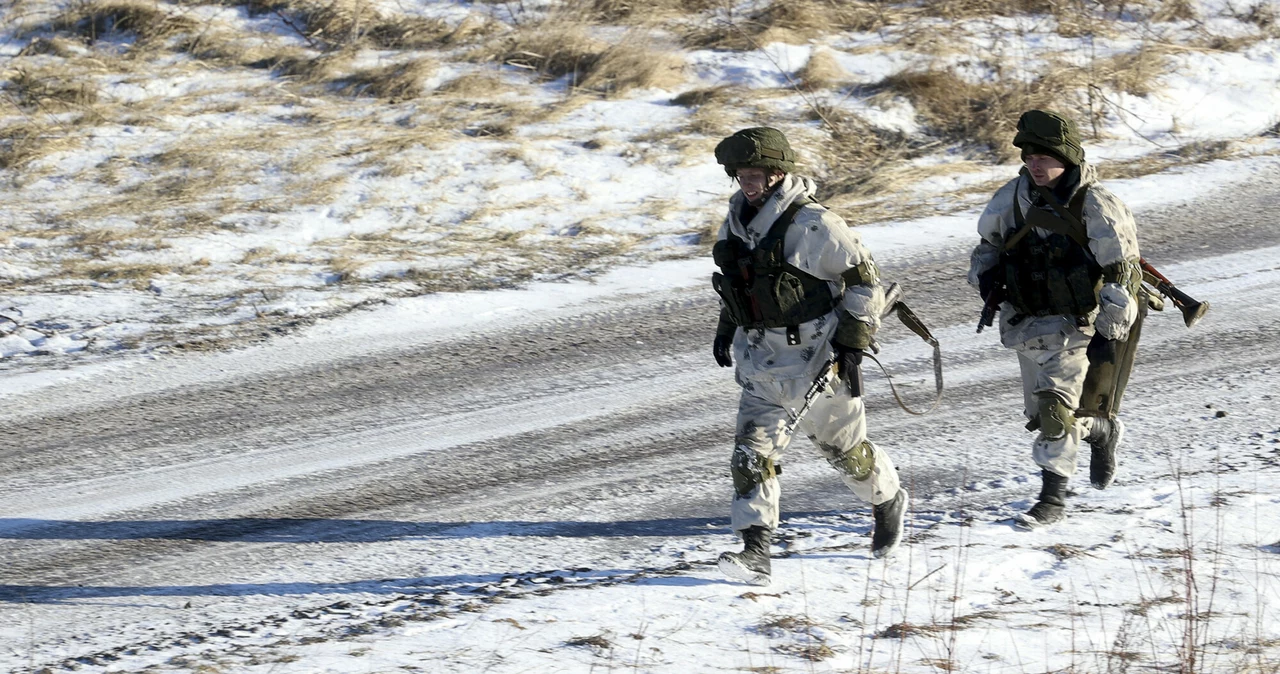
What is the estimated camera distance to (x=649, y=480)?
21.1ft

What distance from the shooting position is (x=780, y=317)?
509 centimetres

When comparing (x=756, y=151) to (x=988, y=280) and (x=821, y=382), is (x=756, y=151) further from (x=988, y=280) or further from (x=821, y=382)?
(x=988, y=280)

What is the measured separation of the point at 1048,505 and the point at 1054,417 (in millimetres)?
410

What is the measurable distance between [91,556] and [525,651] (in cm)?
227

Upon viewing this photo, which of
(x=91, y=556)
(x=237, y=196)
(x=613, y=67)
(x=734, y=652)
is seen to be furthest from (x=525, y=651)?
(x=613, y=67)

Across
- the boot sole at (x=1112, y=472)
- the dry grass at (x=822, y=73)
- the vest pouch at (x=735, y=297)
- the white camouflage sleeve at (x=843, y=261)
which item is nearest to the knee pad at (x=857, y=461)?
the white camouflage sleeve at (x=843, y=261)

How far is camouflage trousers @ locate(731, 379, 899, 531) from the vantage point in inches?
203

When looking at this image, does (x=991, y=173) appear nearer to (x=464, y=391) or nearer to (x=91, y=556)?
(x=464, y=391)

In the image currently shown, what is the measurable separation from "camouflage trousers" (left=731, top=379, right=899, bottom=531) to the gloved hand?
3.27ft

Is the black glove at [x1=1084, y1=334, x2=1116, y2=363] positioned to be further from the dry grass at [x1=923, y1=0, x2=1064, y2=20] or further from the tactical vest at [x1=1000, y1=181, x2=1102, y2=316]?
the dry grass at [x1=923, y1=0, x2=1064, y2=20]

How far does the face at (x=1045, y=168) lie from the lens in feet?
17.5

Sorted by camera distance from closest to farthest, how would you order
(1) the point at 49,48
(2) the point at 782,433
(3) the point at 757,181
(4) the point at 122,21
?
(3) the point at 757,181 < (2) the point at 782,433 < (1) the point at 49,48 < (4) the point at 122,21

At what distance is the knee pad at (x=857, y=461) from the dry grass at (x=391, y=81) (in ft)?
30.4

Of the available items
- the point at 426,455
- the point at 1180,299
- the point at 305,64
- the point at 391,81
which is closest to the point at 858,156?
the point at 391,81
